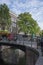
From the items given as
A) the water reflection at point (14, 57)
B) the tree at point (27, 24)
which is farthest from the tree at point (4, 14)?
the water reflection at point (14, 57)

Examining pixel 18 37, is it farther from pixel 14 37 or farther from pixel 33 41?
pixel 33 41

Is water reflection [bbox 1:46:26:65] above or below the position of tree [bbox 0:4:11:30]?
below

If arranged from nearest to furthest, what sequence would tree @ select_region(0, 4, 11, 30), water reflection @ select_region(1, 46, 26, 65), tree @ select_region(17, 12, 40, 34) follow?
1. water reflection @ select_region(1, 46, 26, 65)
2. tree @ select_region(0, 4, 11, 30)
3. tree @ select_region(17, 12, 40, 34)

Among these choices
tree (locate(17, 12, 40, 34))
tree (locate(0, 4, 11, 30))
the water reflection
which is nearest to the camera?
the water reflection

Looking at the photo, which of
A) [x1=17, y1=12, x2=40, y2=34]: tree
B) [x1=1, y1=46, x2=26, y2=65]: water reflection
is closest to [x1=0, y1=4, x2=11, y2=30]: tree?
[x1=17, y1=12, x2=40, y2=34]: tree

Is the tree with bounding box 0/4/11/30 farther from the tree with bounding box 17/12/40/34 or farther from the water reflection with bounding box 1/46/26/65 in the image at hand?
the water reflection with bounding box 1/46/26/65

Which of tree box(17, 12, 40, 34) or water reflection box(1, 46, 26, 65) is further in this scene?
tree box(17, 12, 40, 34)

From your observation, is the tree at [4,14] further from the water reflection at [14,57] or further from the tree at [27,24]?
the water reflection at [14,57]

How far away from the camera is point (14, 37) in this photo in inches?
1208

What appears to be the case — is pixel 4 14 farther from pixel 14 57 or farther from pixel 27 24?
pixel 14 57

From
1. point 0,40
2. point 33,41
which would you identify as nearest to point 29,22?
point 0,40

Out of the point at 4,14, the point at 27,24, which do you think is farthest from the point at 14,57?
the point at 27,24

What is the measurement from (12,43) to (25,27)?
35.3m

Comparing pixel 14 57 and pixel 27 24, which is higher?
pixel 27 24
